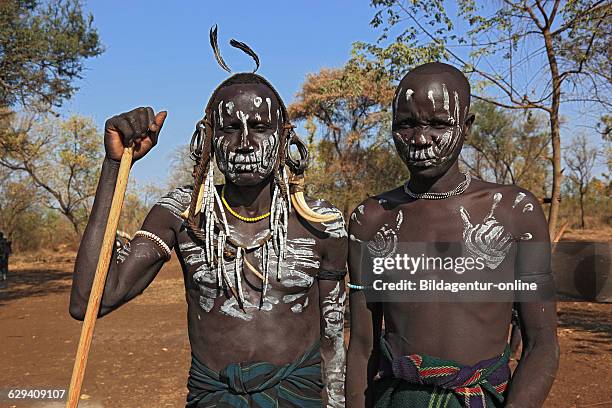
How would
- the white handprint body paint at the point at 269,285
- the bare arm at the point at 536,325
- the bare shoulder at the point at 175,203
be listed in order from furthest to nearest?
the bare shoulder at the point at 175,203 → the white handprint body paint at the point at 269,285 → the bare arm at the point at 536,325

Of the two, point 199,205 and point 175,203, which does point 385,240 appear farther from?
point 175,203

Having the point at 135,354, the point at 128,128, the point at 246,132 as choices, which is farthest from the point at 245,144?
the point at 135,354

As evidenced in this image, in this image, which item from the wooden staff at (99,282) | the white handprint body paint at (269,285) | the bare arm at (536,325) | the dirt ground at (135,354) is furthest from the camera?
the dirt ground at (135,354)

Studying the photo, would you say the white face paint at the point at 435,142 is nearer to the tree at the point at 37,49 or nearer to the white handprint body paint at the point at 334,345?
the white handprint body paint at the point at 334,345

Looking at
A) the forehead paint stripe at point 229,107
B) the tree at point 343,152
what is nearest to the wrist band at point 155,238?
the forehead paint stripe at point 229,107

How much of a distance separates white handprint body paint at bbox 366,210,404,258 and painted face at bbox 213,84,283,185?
0.51m

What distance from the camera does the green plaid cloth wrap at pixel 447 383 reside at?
1.98 m

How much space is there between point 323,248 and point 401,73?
583 cm

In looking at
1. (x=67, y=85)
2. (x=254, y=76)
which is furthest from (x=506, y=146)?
(x=254, y=76)

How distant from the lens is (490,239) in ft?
7.00

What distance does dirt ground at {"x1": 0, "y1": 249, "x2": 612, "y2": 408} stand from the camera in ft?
20.2

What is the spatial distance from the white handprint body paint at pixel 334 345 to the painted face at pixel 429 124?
70cm

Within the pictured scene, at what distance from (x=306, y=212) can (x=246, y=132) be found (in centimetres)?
40

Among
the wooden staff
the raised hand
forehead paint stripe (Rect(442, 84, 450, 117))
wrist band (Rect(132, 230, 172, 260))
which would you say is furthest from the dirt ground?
the raised hand
